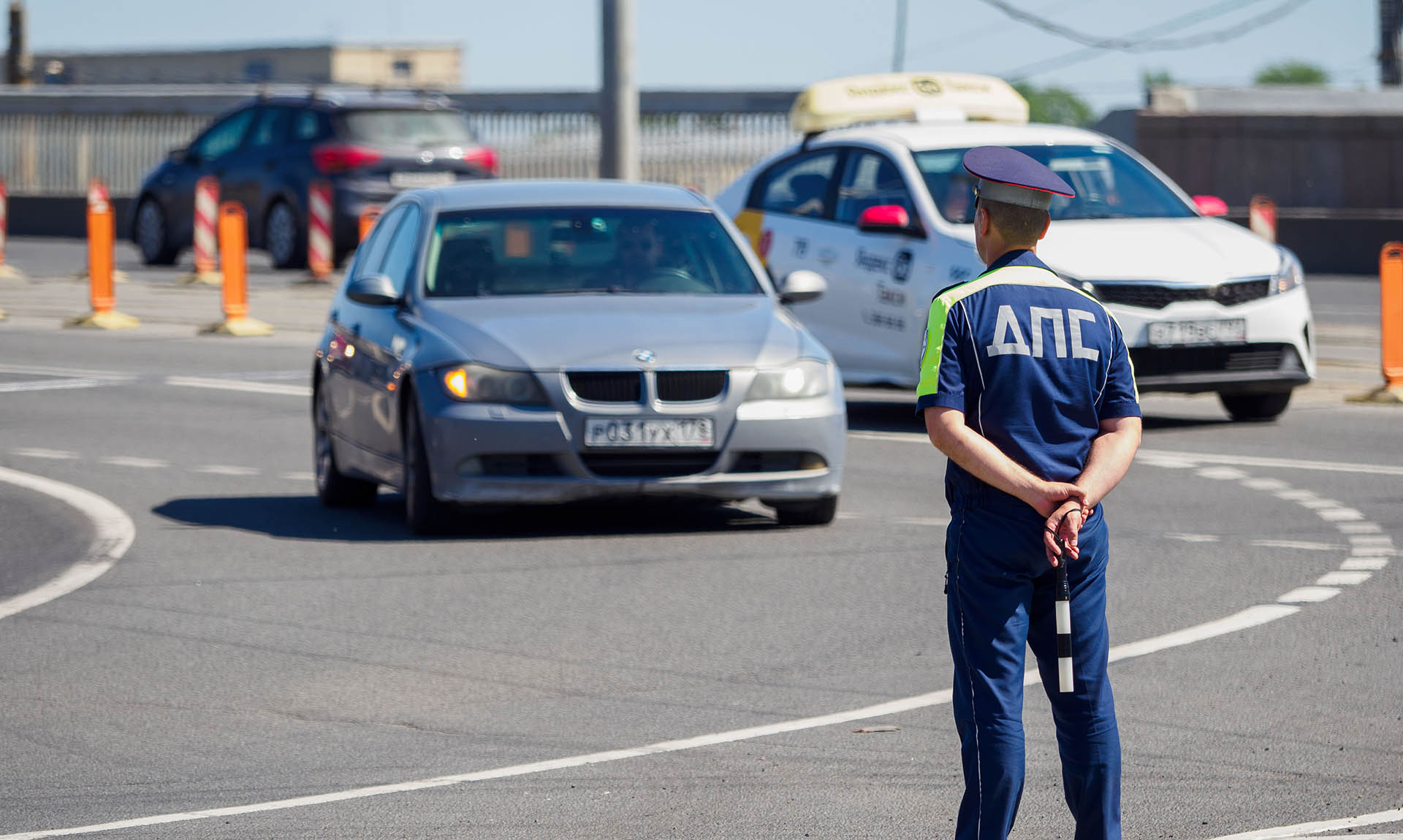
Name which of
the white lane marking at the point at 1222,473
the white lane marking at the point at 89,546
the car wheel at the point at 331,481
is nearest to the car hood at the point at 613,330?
the car wheel at the point at 331,481

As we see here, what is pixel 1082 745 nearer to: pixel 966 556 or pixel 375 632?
pixel 966 556

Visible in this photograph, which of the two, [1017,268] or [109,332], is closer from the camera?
[1017,268]

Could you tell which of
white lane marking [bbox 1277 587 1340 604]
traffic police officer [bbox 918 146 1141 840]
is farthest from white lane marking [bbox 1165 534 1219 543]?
traffic police officer [bbox 918 146 1141 840]

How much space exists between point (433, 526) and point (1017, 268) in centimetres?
558

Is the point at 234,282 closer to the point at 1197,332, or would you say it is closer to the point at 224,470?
the point at 224,470

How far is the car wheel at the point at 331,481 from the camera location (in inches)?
419

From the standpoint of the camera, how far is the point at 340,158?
25969 millimetres

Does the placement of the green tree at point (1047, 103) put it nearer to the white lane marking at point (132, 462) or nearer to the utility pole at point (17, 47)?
the utility pole at point (17, 47)

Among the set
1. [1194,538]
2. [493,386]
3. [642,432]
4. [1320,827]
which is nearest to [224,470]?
[493,386]

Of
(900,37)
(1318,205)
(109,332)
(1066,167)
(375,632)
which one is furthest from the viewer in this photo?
(900,37)

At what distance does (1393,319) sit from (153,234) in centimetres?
1826

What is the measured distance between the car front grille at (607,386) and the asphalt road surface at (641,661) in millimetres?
640

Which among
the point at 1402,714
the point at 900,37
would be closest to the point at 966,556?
the point at 1402,714

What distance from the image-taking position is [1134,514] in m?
10.2
